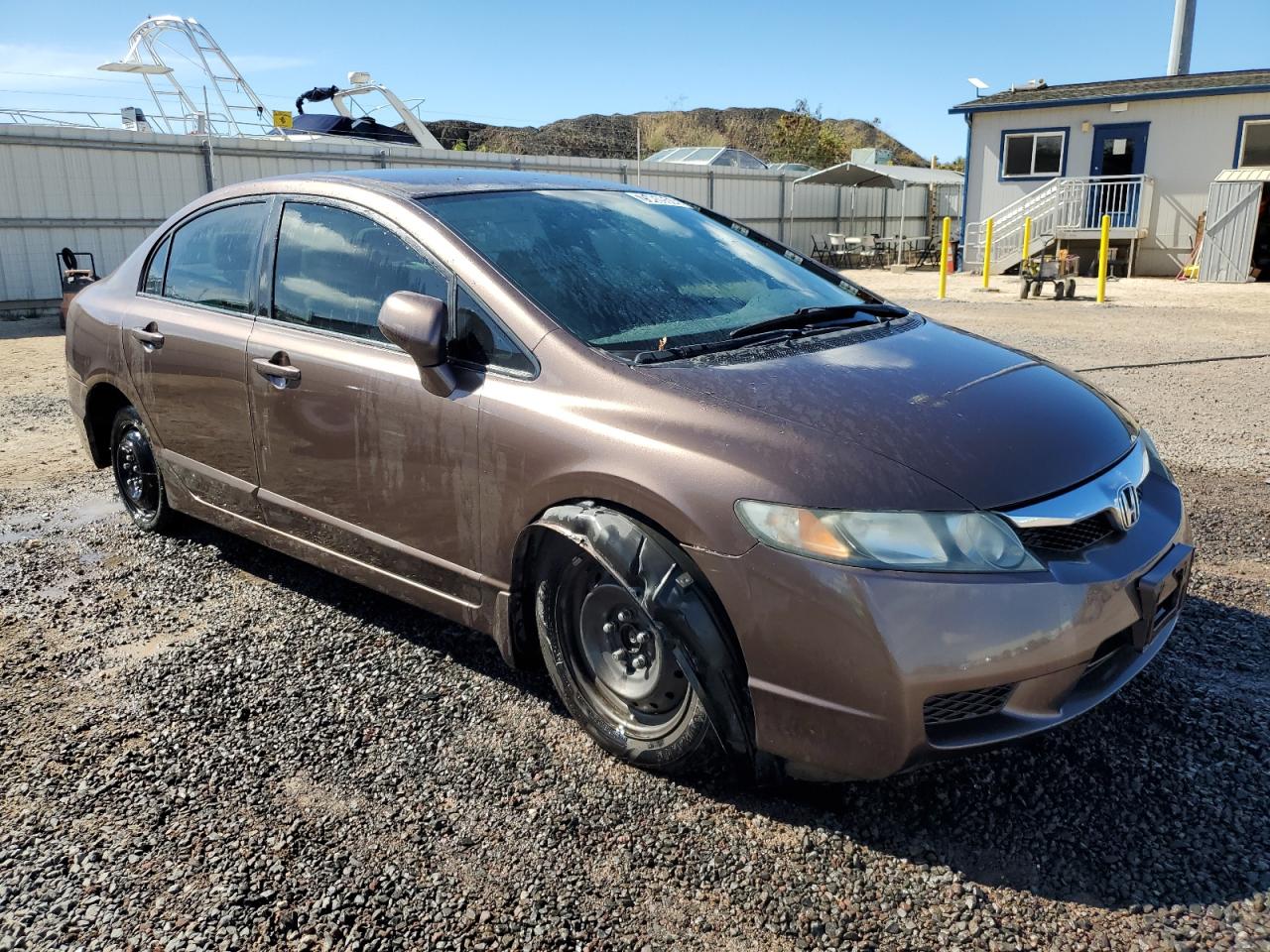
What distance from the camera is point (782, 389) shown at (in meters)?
2.61

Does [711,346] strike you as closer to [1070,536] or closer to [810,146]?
[1070,536]

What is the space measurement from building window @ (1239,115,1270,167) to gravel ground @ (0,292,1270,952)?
22.9 metres

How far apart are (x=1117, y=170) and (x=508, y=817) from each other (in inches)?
1017

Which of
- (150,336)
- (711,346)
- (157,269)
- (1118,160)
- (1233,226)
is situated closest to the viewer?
(711,346)

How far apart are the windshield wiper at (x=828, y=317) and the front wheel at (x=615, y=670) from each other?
0.91 metres

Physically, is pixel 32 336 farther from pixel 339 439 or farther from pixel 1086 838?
pixel 1086 838

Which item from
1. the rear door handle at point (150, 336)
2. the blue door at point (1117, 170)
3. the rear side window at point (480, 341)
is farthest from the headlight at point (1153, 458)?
the blue door at point (1117, 170)

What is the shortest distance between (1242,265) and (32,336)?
22373 mm

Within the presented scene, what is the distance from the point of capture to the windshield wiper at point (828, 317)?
313cm

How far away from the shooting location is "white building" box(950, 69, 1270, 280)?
2227 cm

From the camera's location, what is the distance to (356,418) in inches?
127

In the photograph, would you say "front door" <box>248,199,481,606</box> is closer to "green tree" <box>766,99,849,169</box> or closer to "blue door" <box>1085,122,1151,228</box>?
"blue door" <box>1085,122,1151,228</box>

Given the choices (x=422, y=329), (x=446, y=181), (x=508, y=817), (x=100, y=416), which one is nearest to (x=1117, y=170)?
(x=446, y=181)

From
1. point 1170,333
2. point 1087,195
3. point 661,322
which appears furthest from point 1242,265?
point 661,322
